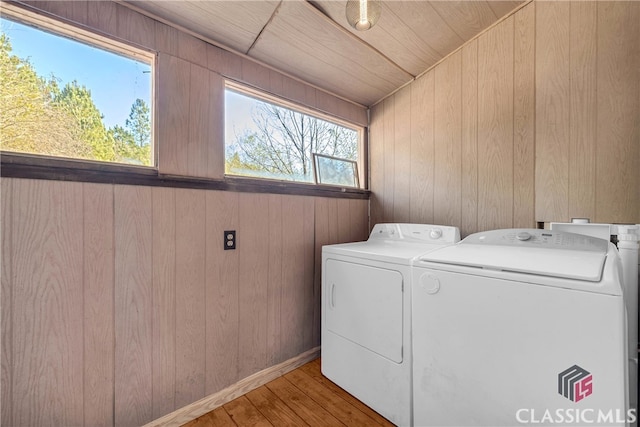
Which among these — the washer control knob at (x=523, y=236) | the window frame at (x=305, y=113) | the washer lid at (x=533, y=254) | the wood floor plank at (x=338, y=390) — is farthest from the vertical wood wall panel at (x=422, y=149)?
the wood floor plank at (x=338, y=390)

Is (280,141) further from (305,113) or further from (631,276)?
(631,276)

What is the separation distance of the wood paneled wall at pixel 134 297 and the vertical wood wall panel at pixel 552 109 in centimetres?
157

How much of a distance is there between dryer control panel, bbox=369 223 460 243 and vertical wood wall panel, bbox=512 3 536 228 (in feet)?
1.34

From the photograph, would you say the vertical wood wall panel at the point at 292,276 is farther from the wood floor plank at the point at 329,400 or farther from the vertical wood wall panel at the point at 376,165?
the vertical wood wall panel at the point at 376,165

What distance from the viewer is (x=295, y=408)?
1552 millimetres

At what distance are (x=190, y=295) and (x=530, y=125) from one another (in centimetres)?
224

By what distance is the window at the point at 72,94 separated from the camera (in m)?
1.10

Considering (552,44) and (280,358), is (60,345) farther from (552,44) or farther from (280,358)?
(552,44)

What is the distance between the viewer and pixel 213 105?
158 centimetres

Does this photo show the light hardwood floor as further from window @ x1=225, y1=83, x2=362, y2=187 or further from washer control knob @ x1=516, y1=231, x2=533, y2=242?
window @ x1=225, y1=83, x2=362, y2=187

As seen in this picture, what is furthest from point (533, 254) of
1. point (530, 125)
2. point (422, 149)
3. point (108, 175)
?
point (108, 175)

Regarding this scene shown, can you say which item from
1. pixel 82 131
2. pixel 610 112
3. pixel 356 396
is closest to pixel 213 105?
pixel 82 131

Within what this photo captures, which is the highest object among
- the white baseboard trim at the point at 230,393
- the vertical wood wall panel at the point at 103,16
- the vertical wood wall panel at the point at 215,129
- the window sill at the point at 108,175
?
the vertical wood wall panel at the point at 103,16

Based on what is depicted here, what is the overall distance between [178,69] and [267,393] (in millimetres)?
1949
